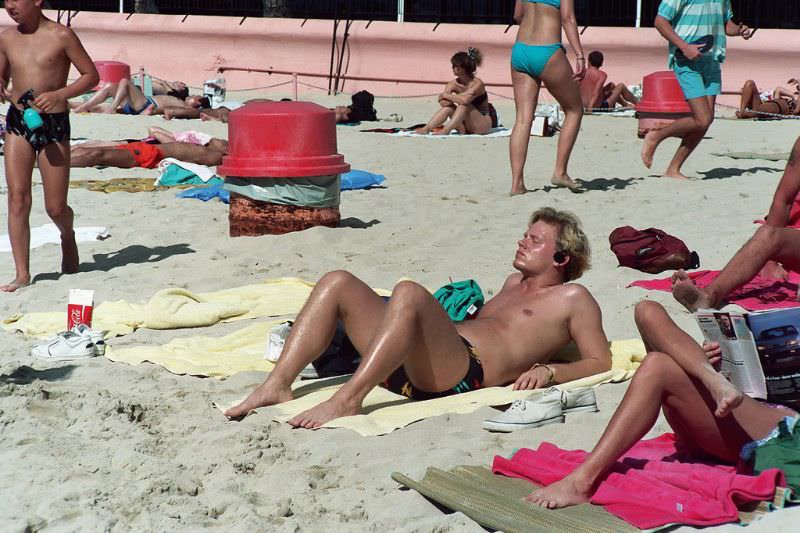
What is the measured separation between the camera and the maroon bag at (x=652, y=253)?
6426 millimetres

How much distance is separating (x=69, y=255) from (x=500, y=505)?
4410 mm

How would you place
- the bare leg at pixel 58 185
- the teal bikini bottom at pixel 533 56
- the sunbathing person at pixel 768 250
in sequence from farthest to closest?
the teal bikini bottom at pixel 533 56 → the bare leg at pixel 58 185 → the sunbathing person at pixel 768 250

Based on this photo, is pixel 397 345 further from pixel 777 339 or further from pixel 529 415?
pixel 777 339

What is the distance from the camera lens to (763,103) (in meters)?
15.7

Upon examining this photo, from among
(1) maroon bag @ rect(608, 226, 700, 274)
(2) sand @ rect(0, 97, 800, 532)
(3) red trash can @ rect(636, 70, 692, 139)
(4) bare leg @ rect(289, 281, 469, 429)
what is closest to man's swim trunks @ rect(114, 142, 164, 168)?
(2) sand @ rect(0, 97, 800, 532)

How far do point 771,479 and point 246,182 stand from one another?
16.4ft

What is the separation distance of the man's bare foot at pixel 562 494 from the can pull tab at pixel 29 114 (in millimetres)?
4248

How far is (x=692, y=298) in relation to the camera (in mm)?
4395

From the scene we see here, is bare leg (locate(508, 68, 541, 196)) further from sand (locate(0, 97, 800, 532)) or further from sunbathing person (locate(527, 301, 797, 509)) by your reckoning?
sunbathing person (locate(527, 301, 797, 509))

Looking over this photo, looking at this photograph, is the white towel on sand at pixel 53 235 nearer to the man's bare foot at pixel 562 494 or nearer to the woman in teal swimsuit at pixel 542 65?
the woman in teal swimsuit at pixel 542 65

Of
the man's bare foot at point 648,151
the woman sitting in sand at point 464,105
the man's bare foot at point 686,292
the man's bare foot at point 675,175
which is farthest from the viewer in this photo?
the woman sitting in sand at point 464,105

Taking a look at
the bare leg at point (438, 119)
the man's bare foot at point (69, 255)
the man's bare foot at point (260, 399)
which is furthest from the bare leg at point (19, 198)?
the bare leg at point (438, 119)

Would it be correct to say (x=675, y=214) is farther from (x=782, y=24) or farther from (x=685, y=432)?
(x=782, y=24)

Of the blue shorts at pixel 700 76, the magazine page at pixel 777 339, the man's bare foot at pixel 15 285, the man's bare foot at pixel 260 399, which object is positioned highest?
A: the blue shorts at pixel 700 76
